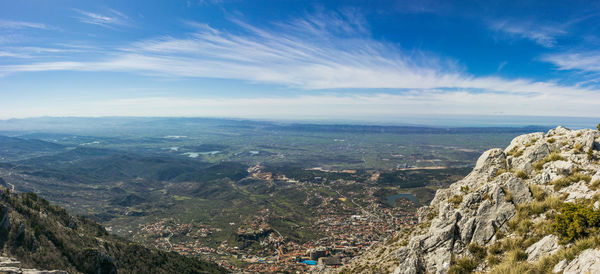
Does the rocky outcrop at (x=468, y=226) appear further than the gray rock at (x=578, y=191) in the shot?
Yes

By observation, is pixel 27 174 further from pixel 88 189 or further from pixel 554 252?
pixel 554 252

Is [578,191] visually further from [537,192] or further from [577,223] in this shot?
[577,223]

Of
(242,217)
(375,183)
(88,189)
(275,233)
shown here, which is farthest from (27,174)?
(375,183)

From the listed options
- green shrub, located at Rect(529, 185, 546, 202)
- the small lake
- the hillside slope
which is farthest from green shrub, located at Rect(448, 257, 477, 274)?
the small lake

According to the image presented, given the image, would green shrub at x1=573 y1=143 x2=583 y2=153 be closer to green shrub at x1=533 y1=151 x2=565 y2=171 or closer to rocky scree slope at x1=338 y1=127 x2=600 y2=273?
rocky scree slope at x1=338 y1=127 x2=600 y2=273

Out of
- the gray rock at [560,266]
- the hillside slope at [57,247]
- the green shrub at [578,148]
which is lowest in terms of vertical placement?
the hillside slope at [57,247]

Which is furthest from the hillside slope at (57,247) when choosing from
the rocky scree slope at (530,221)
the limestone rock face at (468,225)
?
the rocky scree slope at (530,221)

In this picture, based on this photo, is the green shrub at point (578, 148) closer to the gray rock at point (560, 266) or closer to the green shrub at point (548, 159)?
the green shrub at point (548, 159)
